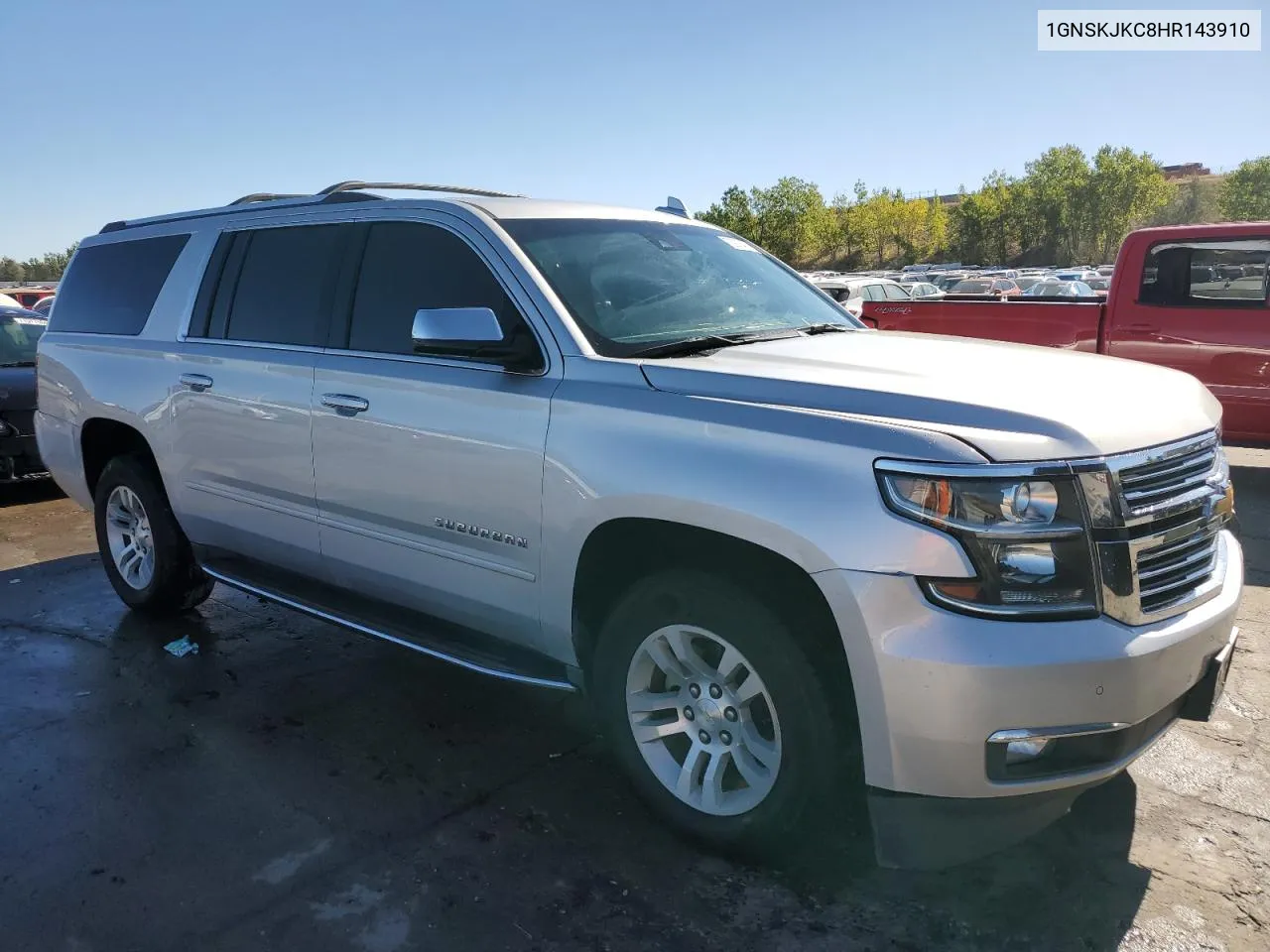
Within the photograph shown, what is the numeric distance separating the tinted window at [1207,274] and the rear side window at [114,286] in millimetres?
7326

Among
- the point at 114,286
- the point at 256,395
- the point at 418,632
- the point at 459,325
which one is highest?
the point at 114,286

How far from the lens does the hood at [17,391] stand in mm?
7980

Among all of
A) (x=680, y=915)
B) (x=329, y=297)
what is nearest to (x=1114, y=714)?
(x=680, y=915)

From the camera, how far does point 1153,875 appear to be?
2.90m

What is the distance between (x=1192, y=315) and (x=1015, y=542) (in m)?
6.86

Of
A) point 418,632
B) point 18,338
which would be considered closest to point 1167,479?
point 418,632

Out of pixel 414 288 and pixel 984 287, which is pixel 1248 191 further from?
pixel 414 288

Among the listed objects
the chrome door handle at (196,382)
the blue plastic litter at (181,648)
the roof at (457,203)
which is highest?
the roof at (457,203)

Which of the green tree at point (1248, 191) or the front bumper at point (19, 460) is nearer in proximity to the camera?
the front bumper at point (19, 460)

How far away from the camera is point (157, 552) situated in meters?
5.11

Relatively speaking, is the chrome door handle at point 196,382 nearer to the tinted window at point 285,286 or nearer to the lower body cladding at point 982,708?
the tinted window at point 285,286

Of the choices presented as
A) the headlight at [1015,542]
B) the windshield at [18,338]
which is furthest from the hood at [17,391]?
the headlight at [1015,542]

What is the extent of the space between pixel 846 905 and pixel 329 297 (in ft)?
9.71

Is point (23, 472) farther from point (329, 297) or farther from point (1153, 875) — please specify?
point (1153, 875)
